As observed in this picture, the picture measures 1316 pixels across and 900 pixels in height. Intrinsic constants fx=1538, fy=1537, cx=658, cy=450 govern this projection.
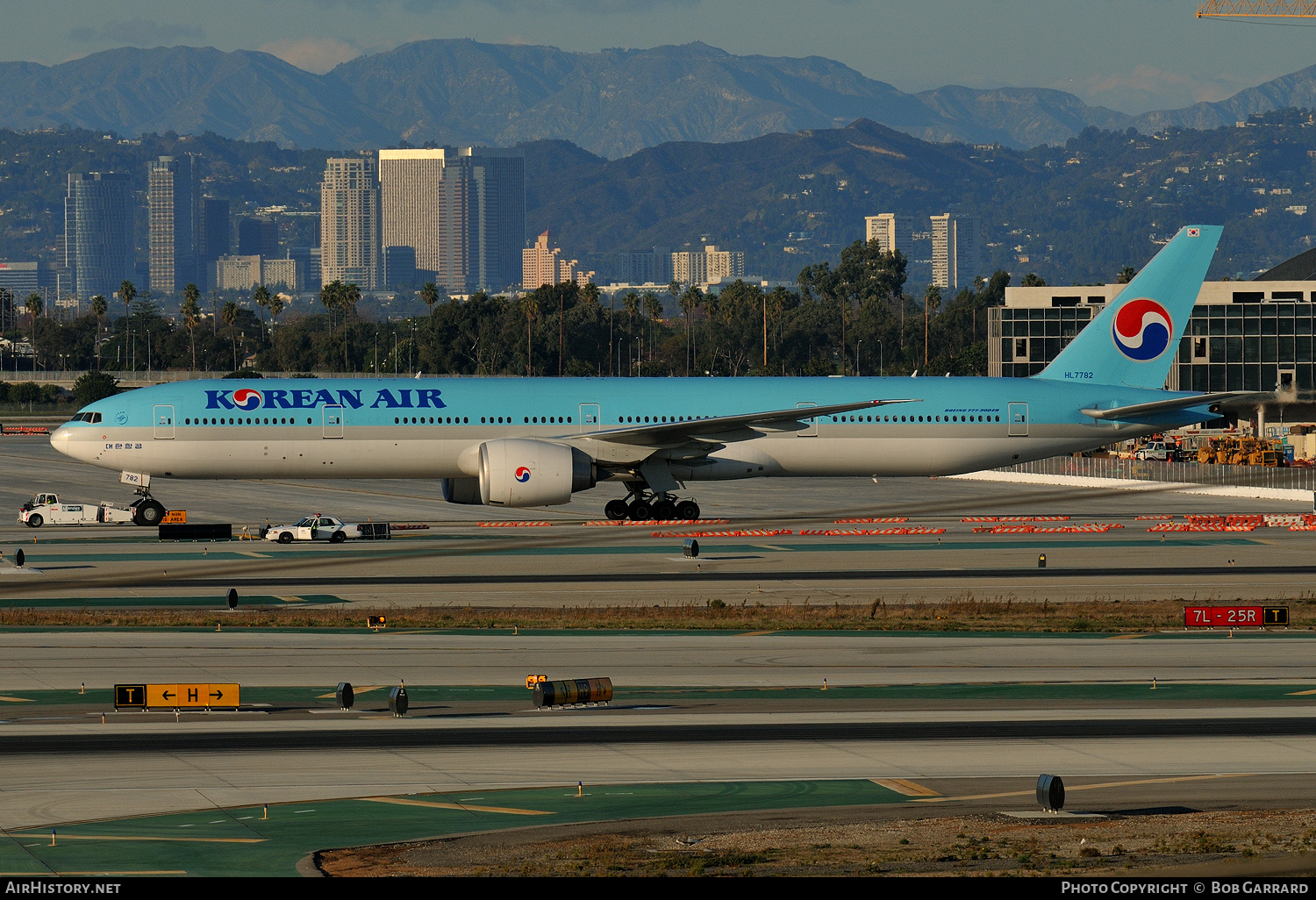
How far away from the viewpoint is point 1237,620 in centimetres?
3638

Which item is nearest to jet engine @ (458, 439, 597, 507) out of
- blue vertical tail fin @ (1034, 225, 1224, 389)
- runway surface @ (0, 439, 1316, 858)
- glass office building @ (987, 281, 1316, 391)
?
runway surface @ (0, 439, 1316, 858)

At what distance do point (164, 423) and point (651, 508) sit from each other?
17.7 m

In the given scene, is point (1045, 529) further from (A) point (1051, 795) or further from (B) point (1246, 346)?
(B) point (1246, 346)

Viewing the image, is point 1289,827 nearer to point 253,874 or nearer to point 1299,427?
point 253,874

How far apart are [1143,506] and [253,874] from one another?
58.9 metres

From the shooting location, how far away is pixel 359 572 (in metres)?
45.8

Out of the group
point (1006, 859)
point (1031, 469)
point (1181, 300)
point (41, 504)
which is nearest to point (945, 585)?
point (1181, 300)

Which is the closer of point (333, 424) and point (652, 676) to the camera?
point (652, 676)

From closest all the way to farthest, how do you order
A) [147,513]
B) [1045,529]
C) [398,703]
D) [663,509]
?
[398,703] < [147,513] < [663,509] < [1045,529]

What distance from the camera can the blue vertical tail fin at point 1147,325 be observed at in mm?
58938

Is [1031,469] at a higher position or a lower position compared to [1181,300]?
lower

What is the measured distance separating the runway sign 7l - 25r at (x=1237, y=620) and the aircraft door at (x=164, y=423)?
34.3m

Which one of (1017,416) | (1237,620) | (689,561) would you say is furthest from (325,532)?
(1237,620)

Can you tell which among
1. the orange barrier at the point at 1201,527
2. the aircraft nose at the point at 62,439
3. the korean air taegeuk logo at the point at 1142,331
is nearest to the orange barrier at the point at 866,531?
the orange barrier at the point at 1201,527
